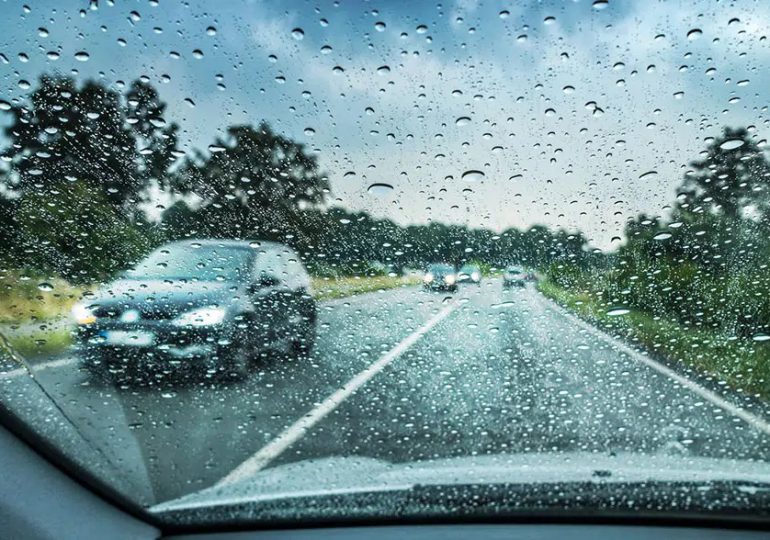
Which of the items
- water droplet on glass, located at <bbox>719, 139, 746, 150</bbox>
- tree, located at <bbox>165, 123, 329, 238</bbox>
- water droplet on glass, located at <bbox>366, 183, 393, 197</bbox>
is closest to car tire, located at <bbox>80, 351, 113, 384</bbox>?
tree, located at <bbox>165, 123, 329, 238</bbox>

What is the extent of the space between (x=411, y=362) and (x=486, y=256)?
1161 mm

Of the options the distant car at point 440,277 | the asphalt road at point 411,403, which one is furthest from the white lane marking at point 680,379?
the distant car at point 440,277

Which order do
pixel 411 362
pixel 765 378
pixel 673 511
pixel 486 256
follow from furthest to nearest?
pixel 411 362 → pixel 765 378 → pixel 486 256 → pixel 673 511

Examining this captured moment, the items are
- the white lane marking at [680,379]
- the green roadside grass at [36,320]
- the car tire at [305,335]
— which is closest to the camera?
the green roadside grass at [36,320]

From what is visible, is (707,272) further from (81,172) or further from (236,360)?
(81,172)

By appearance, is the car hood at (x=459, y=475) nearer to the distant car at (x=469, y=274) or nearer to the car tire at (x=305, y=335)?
the car tire at (x=305, y=335)

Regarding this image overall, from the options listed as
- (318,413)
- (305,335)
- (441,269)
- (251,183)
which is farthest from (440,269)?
(251,183)

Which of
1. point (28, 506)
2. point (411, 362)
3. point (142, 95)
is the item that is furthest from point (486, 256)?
point (28, 506)

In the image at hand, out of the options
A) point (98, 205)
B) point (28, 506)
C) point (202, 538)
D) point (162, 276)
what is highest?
point (98, 205)

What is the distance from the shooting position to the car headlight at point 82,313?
359 cm

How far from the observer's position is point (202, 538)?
105 inches

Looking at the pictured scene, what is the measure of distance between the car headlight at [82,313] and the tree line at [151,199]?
0.14m

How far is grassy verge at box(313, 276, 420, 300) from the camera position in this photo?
15.1 feet

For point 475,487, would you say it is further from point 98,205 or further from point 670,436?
point 98,205
